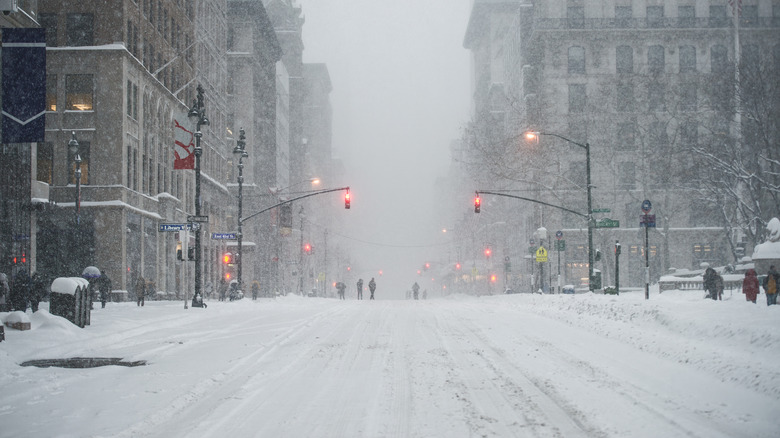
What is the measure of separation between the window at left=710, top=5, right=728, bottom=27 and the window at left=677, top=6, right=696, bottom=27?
65.9 inches

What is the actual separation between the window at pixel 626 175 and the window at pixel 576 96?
713 cm

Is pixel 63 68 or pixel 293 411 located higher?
pixel 63 68

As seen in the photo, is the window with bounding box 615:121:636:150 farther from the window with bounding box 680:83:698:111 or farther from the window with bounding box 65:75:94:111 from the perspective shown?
the window with bounding box 65:75:94:111

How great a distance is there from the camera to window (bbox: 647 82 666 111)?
60.3m

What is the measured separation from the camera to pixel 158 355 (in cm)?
1443

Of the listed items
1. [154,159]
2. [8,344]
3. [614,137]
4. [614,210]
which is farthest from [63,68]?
[614,210]

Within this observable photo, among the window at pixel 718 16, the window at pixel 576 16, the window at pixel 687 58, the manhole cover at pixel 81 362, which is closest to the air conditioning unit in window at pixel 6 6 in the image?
the manhole cover at pixel 81 362

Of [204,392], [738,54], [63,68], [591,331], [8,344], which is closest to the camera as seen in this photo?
[204,392]

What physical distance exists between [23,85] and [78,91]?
27.9m

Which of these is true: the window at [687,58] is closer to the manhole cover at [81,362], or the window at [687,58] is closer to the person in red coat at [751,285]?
the person in red coat at [751,285]

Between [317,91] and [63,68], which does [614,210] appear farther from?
[317,91]

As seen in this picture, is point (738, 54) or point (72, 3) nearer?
point (72, 3)

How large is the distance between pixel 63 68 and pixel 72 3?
347 centimetres

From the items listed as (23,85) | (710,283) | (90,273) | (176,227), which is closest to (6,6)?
(23,85)
